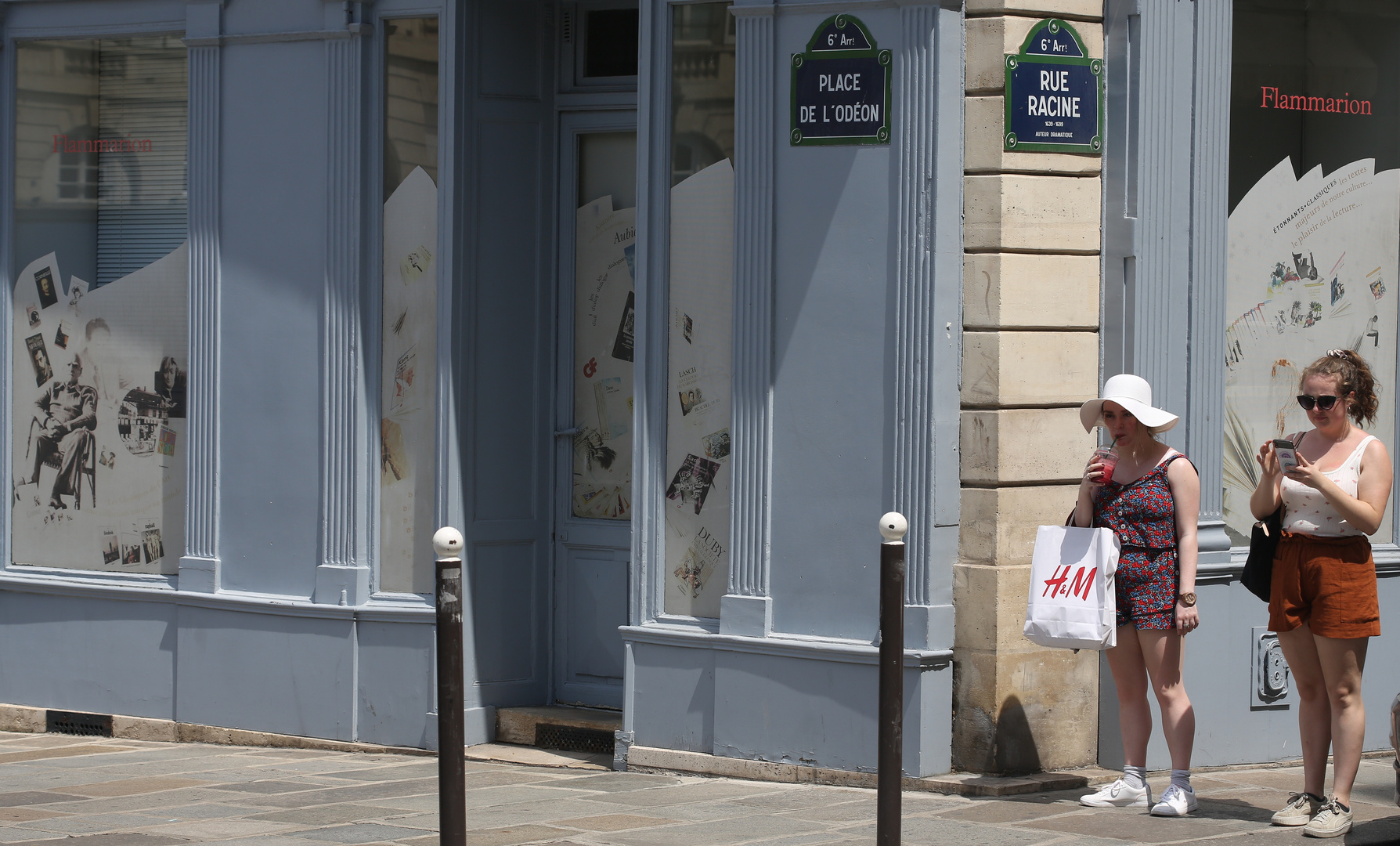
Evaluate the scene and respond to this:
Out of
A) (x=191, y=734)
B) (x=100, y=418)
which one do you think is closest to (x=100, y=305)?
(x=100, y=418)

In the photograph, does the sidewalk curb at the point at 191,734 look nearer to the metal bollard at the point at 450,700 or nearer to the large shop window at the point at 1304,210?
the metal bollard at the point at 450,700

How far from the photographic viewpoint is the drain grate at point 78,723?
943 centimetres

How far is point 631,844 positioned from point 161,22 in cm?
550

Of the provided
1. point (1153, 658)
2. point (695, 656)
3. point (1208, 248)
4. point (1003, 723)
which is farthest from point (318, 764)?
point (1208, 248)

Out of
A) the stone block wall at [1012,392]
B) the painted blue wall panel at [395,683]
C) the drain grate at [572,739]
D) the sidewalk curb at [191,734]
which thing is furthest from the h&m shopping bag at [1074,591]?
the sidewalk curb at [191,734]

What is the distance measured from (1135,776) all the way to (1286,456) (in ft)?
4.82

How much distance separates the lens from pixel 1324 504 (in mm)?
6203

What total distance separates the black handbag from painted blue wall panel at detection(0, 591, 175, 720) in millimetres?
5719

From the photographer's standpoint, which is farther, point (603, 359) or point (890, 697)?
point (603, 359)

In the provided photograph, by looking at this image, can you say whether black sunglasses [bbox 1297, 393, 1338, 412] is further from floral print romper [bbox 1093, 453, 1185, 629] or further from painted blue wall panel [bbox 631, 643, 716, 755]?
Result: painted blue wall panel [bbox 631, 643, 716, 755]

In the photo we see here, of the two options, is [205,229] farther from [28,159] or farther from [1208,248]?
[1208,248]

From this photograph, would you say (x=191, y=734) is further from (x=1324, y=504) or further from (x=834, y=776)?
(x=1324, y=504)

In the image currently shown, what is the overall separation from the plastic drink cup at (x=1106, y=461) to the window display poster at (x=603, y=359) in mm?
2788

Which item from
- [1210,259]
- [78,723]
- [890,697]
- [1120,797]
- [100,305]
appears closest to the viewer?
[890,697]
